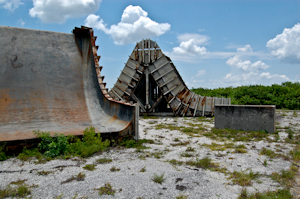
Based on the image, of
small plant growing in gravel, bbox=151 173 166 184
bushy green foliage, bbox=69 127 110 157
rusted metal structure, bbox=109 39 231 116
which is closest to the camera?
small plant growing in gravel, bbox=151 173 166 184

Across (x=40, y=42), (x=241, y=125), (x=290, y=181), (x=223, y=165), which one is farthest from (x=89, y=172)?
(x=241, y=125)

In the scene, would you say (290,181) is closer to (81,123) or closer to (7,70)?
(81,123)

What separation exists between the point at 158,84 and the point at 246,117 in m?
5.78

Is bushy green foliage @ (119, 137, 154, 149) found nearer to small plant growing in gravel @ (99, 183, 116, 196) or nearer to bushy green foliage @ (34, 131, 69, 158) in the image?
bushy green foliage @ (34, 131, 69, 158)

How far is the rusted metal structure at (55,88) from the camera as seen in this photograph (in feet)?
19.9

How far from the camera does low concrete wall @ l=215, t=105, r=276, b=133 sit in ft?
26.2

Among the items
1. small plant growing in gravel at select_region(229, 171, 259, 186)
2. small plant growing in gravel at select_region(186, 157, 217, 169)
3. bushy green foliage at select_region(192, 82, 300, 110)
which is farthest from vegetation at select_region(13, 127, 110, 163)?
bushy green foliage at select_region(192, 82, 300, 110)

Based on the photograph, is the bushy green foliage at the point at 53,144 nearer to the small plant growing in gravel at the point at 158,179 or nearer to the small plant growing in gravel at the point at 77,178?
the small plant growing in gravel at the point at 77,178

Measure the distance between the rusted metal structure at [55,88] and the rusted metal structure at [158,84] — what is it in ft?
16.8

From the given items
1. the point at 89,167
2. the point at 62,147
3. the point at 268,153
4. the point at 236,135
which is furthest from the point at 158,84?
the point at 89,167

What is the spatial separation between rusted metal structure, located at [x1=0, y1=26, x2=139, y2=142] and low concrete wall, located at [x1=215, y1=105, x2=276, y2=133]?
4.03 meters

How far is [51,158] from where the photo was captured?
15.7ft

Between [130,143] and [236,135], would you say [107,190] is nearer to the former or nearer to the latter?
[130,143]

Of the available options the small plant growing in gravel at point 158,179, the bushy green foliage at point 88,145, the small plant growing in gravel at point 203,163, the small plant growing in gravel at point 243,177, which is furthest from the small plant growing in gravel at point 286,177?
the bushy green foliage at point 88,145
